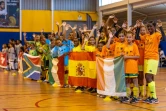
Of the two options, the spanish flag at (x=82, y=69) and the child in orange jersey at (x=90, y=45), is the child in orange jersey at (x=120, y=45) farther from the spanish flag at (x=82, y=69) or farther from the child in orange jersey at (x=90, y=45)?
the child in orange jersey at (x=90, y=45)

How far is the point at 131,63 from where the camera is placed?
874 centimetres

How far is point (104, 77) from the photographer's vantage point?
9469mm

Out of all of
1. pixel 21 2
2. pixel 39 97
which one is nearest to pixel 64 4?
A: pixel 21 2

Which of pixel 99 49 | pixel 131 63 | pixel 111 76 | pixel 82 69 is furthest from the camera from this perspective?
pixel 82 69

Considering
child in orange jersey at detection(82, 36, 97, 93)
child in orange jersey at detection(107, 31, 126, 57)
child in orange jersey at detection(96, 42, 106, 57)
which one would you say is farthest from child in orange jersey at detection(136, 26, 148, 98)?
child in orange jersey at detection(82, 36, 97, 93)

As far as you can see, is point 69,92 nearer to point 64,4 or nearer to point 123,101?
point 123,101

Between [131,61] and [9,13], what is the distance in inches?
901

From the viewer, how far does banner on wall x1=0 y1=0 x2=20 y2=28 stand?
30.0m

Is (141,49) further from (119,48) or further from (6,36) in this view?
(6,36)

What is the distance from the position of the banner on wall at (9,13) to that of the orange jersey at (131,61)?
74.0 ft

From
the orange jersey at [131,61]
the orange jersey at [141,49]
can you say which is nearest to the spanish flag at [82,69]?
the orange jersey at [141,49]

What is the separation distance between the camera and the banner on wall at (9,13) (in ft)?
98.3

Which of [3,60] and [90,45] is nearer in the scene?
[90,45]

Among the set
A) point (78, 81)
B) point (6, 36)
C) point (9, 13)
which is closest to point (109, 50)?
point (78, 81)
